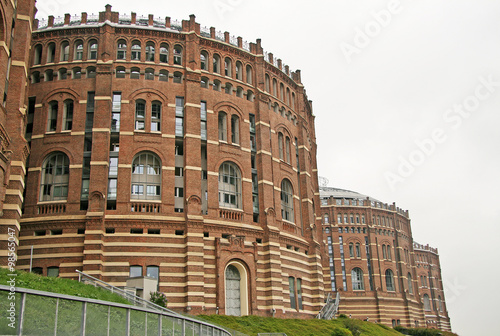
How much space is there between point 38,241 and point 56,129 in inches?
393

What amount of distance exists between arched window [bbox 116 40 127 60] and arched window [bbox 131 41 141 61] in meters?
0.75

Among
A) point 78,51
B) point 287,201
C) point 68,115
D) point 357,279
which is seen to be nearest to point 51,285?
point 68,115

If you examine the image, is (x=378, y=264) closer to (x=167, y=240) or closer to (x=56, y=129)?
(x=167, y=240)

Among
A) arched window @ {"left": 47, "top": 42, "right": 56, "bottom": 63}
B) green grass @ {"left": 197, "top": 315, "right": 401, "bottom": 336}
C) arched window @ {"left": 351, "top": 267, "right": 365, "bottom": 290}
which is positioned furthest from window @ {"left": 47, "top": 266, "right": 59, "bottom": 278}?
arched window @ {"left": 351, "top": 267, "right": 365, "bottom": 290}

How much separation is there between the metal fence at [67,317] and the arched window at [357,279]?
79280 millimetres

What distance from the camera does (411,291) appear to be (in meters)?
102

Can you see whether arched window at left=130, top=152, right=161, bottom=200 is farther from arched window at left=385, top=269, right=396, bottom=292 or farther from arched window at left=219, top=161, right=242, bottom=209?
arched window at left=385, top=269, right=396, bottom=292

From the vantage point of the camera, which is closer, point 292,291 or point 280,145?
point 292,291

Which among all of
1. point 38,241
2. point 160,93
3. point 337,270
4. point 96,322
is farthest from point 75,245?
point 337,270

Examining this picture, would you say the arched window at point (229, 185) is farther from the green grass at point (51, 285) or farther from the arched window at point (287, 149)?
the green grass at point (51, 285)

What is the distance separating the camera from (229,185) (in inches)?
1982

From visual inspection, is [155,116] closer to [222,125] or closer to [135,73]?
[135,73]

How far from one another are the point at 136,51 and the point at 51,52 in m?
7.89

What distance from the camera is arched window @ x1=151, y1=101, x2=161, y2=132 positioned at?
48.7 m
